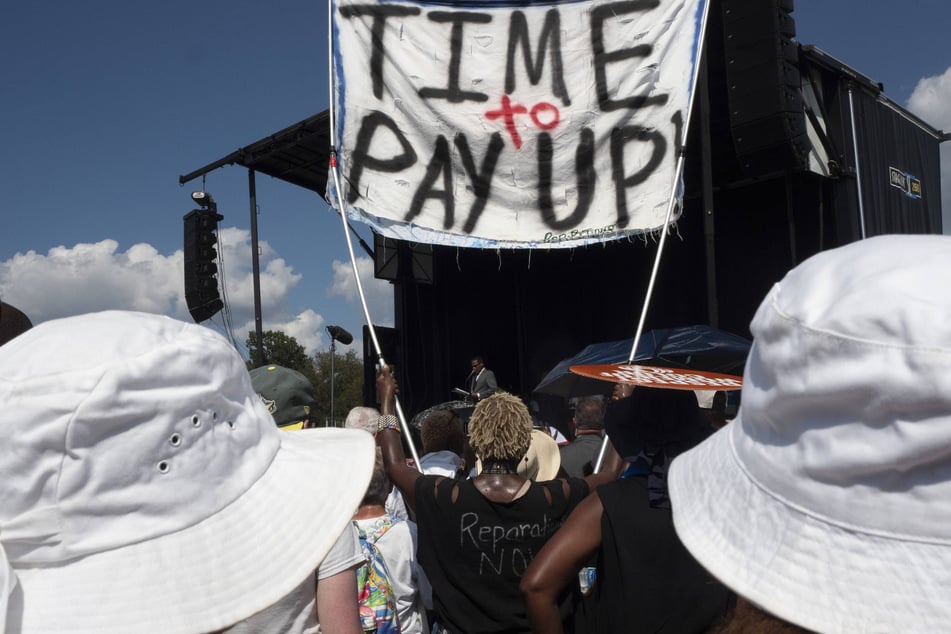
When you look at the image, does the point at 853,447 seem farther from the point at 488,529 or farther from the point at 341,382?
the point at 341,382

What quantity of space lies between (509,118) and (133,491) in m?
3.74

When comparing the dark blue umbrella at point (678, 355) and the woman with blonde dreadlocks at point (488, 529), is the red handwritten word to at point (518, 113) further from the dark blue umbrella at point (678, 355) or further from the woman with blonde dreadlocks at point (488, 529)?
the woman with blonde dreadlocks at point (488, 529)

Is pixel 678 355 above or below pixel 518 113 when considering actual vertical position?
below

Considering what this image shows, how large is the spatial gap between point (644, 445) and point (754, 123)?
6.35m

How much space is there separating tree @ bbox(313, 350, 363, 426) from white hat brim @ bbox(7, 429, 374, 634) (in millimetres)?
27998

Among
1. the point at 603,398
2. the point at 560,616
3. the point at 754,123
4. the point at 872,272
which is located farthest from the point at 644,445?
the point at 754,123

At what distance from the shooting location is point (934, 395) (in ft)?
2.16

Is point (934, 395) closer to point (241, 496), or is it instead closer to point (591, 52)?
point (241, 496)

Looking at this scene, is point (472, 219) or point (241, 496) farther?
point (472, 219)

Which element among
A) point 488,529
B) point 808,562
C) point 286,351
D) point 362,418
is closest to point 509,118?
point 362,418

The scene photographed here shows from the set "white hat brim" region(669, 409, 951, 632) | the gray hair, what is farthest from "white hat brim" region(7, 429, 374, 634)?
the gray hair

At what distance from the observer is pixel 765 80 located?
24.7 ft

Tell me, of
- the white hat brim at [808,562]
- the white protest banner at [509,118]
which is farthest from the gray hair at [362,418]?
the white hat brim at [808,562]

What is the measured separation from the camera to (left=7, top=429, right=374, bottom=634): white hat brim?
94 centimetres
